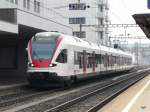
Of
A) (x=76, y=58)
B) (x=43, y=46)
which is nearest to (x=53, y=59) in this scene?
(x=43, y=46)

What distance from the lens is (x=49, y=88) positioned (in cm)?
3038

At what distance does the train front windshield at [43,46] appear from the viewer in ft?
88.9

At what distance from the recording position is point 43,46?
27.5m

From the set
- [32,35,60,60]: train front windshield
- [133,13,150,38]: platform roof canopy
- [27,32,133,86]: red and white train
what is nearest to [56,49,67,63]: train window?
[27,32,133,86]: red and white train

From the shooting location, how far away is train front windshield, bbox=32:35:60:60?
2711 centimetres

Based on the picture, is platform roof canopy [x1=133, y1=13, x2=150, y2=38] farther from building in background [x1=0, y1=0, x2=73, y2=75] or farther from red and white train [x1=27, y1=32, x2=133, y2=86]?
building in background [x1=0, y1=0, x2=73, y2=75]

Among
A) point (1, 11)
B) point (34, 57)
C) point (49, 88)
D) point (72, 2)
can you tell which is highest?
point (72, 2)

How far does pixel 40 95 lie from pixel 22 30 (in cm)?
1434

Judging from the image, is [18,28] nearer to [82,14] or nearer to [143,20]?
[143,20]

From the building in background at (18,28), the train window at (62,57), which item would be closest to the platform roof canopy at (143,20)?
the train window at (62,57)

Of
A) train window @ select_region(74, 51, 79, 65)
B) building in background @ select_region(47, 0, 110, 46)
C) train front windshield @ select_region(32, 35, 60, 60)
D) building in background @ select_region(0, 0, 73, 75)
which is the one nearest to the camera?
train front windshield @ select_region(32, 35, 60, 60)

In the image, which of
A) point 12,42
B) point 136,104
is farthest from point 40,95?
point 12,42

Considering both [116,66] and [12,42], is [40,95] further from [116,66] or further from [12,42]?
[116,66]

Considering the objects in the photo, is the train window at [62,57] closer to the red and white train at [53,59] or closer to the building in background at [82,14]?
the red and white train at [53,59]
